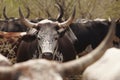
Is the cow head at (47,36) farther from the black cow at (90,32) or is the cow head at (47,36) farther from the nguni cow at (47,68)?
the nguni cow at (47,68)

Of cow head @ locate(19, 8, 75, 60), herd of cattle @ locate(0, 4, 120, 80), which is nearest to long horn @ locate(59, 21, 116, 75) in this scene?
herd of cattle @ locate(0, 4, 120, 80)

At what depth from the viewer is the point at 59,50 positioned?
1110cm

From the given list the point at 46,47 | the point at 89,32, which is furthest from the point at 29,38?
the point at 89,32

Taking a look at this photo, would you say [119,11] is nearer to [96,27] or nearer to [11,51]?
[96,27]

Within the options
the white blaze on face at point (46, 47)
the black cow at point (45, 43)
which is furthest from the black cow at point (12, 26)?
the white blaze on face at point (46, 47)

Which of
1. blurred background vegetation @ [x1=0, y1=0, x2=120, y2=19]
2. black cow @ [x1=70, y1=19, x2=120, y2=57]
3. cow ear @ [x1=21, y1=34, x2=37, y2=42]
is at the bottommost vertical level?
cow ear @ [x1=21, y1=34, x2=37, y2=42]

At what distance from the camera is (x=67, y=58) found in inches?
444

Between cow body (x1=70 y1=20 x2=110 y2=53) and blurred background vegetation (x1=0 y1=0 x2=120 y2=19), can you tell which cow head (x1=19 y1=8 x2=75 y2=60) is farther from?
blurred background vegetation (x1=0 y1=0 x2=120 y2=19)

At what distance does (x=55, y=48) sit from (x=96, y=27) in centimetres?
663

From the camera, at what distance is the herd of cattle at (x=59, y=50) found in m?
4.80

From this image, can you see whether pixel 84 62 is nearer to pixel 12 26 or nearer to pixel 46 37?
pixel 46 37

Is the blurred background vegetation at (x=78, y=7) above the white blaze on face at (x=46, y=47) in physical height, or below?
above

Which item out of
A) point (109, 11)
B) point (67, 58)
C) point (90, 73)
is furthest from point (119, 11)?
point (90, 73)

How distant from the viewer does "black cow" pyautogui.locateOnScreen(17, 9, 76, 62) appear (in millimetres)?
10531
